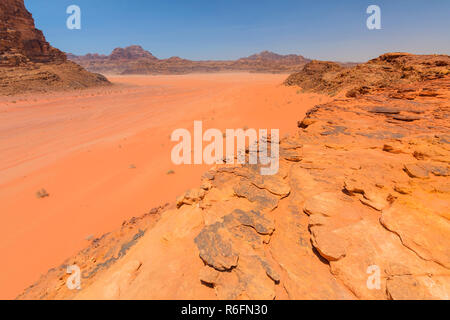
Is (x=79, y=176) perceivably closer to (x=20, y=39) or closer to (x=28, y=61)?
(x=28, y=61)

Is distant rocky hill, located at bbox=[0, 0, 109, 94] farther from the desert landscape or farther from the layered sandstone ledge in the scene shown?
the layered sandstone ledge

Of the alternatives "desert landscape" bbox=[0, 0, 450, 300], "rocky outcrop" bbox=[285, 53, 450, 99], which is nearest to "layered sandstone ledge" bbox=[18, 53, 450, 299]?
"desert landscape" bbox=[0, 0, 450, 300]

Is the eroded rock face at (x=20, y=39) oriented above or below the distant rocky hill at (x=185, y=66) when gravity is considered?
below

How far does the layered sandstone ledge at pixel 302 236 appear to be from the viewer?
2.00m

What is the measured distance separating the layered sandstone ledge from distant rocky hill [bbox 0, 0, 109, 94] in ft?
111

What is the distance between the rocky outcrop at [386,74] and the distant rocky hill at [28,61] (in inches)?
1377

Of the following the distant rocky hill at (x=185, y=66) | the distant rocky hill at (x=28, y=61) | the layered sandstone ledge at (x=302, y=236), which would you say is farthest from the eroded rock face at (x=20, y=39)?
the distant rocky hill at (x=185, y=66)

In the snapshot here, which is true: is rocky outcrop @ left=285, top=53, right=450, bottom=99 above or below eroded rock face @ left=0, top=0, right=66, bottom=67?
below

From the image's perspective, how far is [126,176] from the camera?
6453 mm

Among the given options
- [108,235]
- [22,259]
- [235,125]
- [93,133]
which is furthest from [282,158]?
[93,133]

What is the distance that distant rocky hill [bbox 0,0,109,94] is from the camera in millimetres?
27094

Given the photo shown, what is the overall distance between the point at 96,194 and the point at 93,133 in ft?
22.8

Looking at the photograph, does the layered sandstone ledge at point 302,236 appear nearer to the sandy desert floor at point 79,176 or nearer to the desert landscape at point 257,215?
the desert landscape at point 257,215

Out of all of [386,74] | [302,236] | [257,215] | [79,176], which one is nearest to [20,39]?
[79,176]
